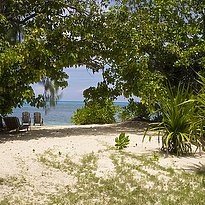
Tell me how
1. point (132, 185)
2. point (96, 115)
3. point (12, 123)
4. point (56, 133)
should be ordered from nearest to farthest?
point (132, 185) < point (56, 133) < point (12, 123) < point (96, 115)

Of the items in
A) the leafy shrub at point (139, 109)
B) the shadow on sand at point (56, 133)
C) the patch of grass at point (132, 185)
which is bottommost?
the patch of grass at point (132, 185)

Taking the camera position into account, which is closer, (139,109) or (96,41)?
(96,41)

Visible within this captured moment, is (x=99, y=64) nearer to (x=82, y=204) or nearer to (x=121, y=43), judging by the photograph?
(x=121, y=43)

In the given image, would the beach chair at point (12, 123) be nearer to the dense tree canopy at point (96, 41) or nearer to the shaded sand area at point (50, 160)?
the dense tree canopy at point (96, 41)

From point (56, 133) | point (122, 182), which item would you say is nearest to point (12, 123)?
point (56, 133)

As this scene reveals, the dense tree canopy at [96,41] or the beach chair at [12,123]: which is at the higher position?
the dense tree canopy at [96,41]

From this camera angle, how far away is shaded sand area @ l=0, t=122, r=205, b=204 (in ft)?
19.2

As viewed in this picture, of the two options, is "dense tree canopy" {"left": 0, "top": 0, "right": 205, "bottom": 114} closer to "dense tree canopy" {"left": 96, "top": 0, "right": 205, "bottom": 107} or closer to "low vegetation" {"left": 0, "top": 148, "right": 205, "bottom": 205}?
"dense tree canopy" {"left": 96, "top": 0, "right": 205, "bottom": 107}

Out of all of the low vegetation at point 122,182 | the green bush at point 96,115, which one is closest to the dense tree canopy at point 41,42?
the low vegetation at point 122,182

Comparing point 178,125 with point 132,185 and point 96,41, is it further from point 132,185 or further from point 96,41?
point 96,41

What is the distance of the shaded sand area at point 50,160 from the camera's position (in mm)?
5855

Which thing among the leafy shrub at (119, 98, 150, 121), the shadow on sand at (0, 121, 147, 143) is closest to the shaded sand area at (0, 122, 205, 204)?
the shadow on sand at (0, 121, 147, 143)

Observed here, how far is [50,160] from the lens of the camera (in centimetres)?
762

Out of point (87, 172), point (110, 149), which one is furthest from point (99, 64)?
point (87, 172)
